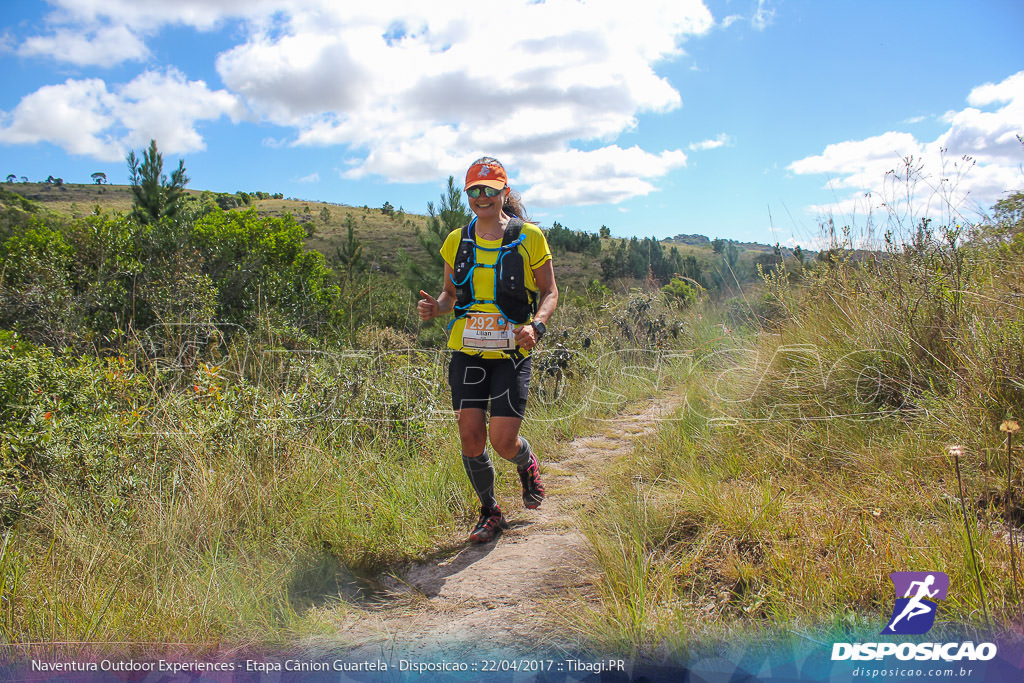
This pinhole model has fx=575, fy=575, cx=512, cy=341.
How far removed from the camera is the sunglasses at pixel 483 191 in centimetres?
315

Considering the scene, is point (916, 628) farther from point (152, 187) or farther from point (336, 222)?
point (336, 222)

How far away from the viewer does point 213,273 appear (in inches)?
401

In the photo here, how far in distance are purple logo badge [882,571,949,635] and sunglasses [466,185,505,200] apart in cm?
245

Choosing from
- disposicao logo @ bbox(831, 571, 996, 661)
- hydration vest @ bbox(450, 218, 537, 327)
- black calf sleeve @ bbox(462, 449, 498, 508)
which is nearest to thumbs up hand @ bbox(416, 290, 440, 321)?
hydration vest @ bbox(450, 218, 537, 327)

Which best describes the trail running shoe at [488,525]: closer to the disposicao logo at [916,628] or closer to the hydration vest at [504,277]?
the hydration vest at [504,277]

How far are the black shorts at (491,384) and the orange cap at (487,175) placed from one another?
0.95 m

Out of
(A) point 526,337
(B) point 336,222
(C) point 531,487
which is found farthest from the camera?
(B) point 336,222

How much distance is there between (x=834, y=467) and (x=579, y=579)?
1.59 metres

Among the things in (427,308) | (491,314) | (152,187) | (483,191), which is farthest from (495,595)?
(152,187)

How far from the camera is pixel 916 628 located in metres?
1.86

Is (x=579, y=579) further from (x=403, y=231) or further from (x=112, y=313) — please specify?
(x=403, y=231)

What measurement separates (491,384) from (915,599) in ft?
6.72

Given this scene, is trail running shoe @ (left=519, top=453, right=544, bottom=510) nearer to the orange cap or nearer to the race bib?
the race bib

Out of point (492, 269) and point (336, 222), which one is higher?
point (336, 222)
